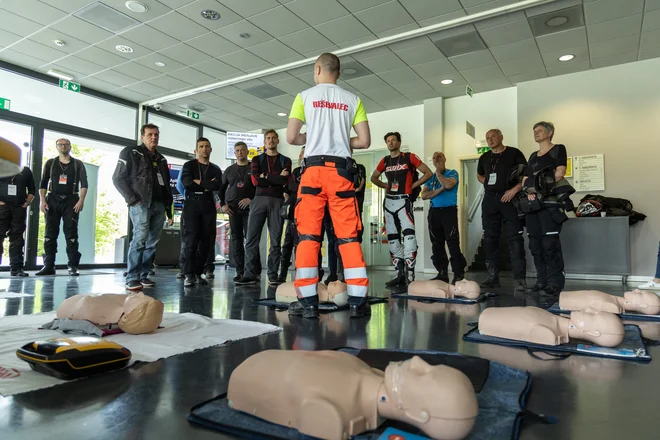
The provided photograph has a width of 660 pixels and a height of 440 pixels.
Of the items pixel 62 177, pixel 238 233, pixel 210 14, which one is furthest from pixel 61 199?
pixel 210 14

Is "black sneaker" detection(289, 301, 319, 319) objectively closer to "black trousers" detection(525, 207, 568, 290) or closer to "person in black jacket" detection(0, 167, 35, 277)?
"black trousers" detection(525, 207, 568, 290)

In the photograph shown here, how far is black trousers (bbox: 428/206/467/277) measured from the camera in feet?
17.0

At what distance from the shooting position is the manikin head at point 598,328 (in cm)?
174

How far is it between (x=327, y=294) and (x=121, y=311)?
4.72 feet

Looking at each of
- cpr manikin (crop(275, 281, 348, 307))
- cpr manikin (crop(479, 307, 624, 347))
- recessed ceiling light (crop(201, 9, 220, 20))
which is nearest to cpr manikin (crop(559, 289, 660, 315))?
cpr manikin (crop(479, 307, 624, 347))

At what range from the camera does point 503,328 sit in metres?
1.89

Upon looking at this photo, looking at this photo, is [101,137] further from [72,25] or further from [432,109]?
[432,109]

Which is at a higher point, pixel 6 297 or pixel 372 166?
pixel 372 166

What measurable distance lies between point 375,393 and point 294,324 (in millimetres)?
1398

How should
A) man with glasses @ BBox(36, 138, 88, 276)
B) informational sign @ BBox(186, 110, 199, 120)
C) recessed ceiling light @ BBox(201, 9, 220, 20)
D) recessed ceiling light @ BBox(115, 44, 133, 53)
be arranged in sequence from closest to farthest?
recessed ceiling light @ BBox(201, 9, 220, 20) → man with glasses @ BBox(36, 138, 88, 276) → recessed ceiling light @ BBox(115, 44, 133, 53) → informational sign @ BBox(186, 110, 199, 120)

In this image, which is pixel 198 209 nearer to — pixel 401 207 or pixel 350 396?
pixel 401 207

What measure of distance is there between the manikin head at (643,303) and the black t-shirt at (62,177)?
699 cm

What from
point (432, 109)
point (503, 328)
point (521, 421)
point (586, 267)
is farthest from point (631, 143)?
point (521, 421)

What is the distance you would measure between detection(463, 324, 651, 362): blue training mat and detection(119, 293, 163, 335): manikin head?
1406mm
